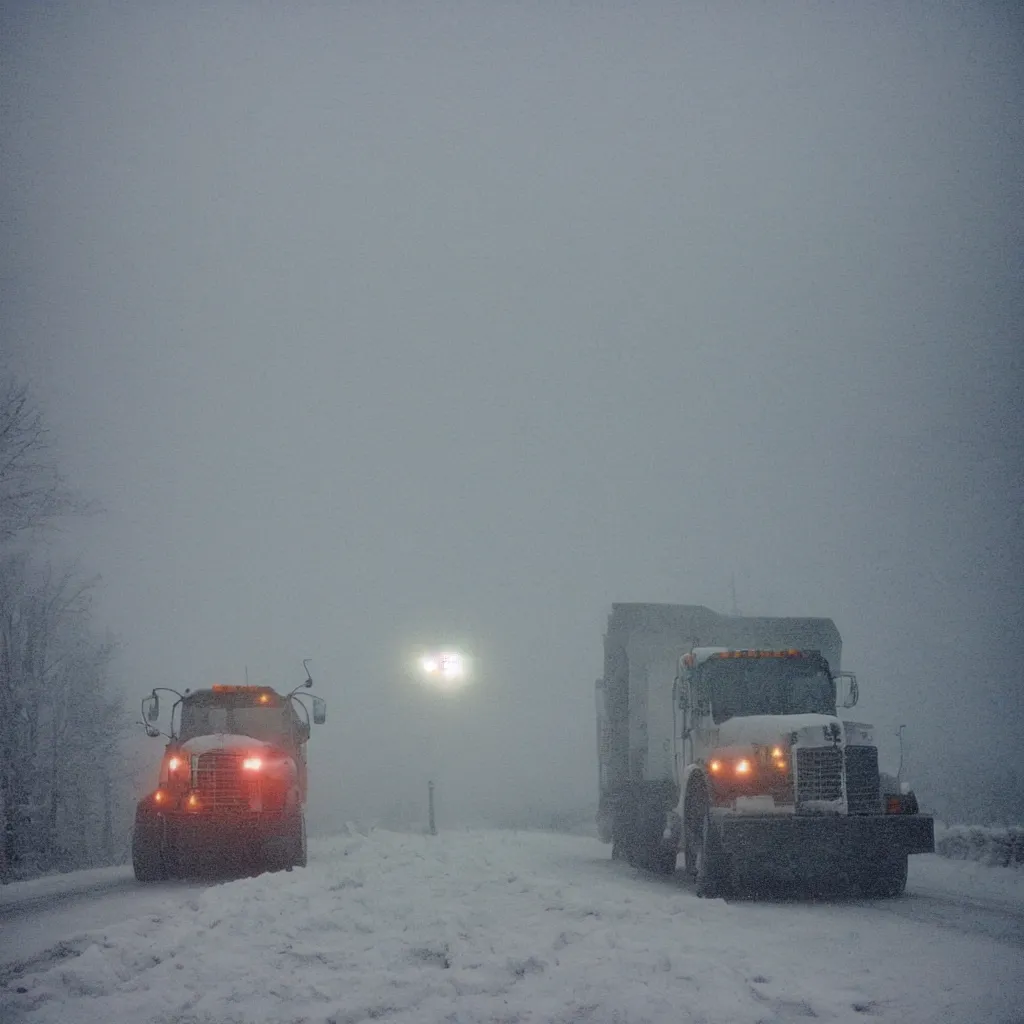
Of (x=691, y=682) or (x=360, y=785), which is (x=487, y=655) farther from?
(x=691, y=682)

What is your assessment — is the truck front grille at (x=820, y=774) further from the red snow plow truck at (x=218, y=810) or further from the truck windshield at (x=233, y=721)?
the truck windshield at (x=233, y=721)

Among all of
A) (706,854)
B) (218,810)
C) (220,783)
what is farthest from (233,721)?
(706,854)

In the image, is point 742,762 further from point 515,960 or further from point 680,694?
point 515,960

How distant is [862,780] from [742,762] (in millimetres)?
1457

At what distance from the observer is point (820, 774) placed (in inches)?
453

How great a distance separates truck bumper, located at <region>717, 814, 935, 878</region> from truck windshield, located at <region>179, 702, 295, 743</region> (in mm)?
8192

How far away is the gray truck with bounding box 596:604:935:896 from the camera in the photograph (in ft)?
37.1

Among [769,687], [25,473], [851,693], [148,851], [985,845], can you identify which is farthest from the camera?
[25,473]

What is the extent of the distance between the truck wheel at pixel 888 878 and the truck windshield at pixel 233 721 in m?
9.56

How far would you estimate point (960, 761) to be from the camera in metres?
44.6

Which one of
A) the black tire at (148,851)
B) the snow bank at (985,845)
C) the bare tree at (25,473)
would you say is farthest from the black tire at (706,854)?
the bare tree at (25,473)

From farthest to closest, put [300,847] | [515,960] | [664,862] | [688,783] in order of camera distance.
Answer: [664,862]
[300,847]
[688,783]
[515,960]

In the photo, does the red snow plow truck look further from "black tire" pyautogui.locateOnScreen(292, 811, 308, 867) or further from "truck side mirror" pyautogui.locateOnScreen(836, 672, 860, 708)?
"truck side mirror" pyautogui.locateOnScreen(836, 672, 860, 708)

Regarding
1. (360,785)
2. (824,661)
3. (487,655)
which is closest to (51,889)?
(824,661)
